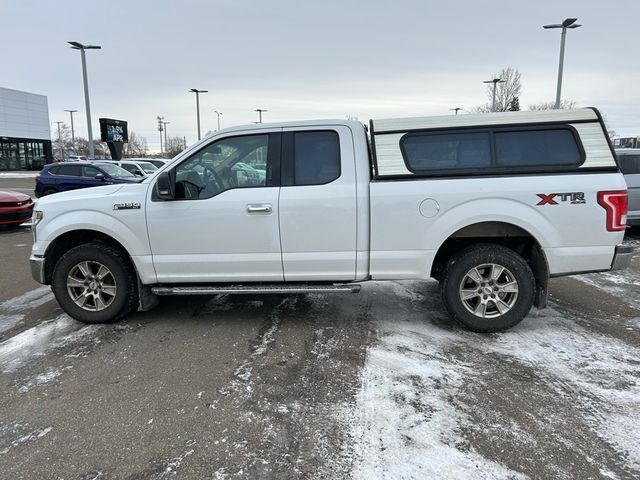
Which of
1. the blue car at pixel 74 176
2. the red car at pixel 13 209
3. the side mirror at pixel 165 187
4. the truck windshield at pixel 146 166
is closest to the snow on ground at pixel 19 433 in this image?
the side mirror at pixel 165 187

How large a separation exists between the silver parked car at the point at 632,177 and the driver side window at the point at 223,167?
8.00 metres

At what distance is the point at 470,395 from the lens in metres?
3.42

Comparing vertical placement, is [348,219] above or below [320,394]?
above

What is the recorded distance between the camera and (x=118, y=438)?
3.00 meters

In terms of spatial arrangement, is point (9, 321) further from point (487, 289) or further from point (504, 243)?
point (504, 243)

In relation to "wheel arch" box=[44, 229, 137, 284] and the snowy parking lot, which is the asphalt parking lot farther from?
"wheel arch" box=[44, 229, 137, 284]

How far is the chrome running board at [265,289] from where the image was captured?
462cm

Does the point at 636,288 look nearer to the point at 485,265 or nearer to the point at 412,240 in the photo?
the point at 485,265

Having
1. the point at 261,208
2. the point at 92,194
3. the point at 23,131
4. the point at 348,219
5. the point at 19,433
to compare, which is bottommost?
the point at 19,433

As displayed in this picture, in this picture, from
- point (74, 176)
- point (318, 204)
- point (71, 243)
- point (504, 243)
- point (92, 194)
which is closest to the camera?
point (318, 204)

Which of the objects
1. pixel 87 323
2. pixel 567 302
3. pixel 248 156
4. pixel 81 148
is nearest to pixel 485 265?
pixel 567 302

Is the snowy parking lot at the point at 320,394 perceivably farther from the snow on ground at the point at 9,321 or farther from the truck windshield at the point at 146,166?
the truck windshield at the point at 146,166

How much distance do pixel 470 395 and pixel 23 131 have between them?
2297 inches

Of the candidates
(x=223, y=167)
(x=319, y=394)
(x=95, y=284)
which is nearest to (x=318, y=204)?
(x=223, y=167)
